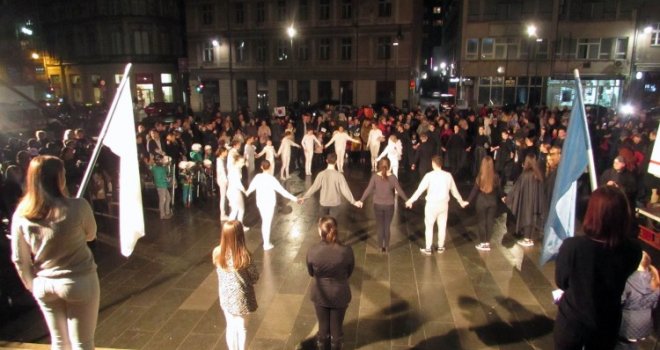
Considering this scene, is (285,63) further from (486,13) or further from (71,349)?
(71,349)

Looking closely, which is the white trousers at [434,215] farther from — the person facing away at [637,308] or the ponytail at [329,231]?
the person facing away at [637,308]

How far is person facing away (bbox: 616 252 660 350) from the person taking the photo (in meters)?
4.10

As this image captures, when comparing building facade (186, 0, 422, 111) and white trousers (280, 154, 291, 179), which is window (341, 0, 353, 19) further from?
white trousers (280, 154, 291, 179)

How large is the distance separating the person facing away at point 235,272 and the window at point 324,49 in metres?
40.1

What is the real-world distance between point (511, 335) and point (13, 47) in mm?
47072

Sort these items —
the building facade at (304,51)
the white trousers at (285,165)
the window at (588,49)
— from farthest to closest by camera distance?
the building facade at (304,51) < the window at (588,49) < the white trousers at (285,165)

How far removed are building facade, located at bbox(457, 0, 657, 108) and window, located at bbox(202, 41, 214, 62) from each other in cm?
2381

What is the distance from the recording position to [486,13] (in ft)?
133

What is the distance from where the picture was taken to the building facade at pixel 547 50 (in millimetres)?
38000

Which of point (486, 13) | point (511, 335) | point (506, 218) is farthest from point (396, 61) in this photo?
point (511, 335)

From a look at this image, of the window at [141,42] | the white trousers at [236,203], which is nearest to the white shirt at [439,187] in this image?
the white trousers at [236,203]

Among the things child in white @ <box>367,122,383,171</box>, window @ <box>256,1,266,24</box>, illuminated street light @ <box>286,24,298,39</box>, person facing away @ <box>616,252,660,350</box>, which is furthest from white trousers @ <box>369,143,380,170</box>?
window @ <box>256,1,266,24</box>

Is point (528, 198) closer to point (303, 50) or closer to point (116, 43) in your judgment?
point (303, 50)

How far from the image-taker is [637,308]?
4.13 m
